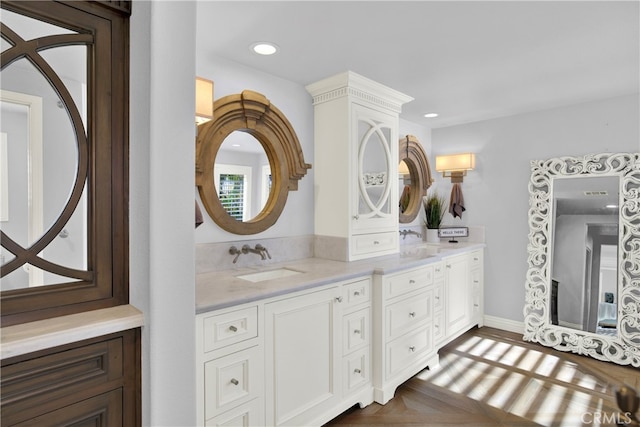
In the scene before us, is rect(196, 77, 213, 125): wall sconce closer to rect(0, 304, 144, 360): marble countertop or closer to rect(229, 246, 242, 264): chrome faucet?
rect(229, 246, 242, 264): chrome faucet

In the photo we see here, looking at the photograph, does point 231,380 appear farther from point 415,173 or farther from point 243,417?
point 415,173

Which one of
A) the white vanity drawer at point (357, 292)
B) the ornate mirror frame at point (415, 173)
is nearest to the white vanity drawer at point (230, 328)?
the white vanity drawer at point (357, 292)

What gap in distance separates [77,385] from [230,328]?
60 centimetres

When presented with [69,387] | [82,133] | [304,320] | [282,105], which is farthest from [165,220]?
[282,105]

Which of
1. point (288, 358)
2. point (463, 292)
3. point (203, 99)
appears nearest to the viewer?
point (288, 358)

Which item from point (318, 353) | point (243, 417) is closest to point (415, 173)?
point (318, 353)

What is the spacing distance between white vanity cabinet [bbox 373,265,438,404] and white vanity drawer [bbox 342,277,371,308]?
7 centimetres

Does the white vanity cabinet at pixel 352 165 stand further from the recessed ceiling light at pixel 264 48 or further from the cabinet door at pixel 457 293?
the cabinet door at pixel 457 293

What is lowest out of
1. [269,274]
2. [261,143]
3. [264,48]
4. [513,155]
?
[269,274]

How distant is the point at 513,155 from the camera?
3.67 metres

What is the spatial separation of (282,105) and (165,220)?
5.36ft

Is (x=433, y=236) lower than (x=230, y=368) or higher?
higher

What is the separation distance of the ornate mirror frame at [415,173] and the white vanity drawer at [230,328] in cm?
248

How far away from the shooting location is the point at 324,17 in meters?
1.79
